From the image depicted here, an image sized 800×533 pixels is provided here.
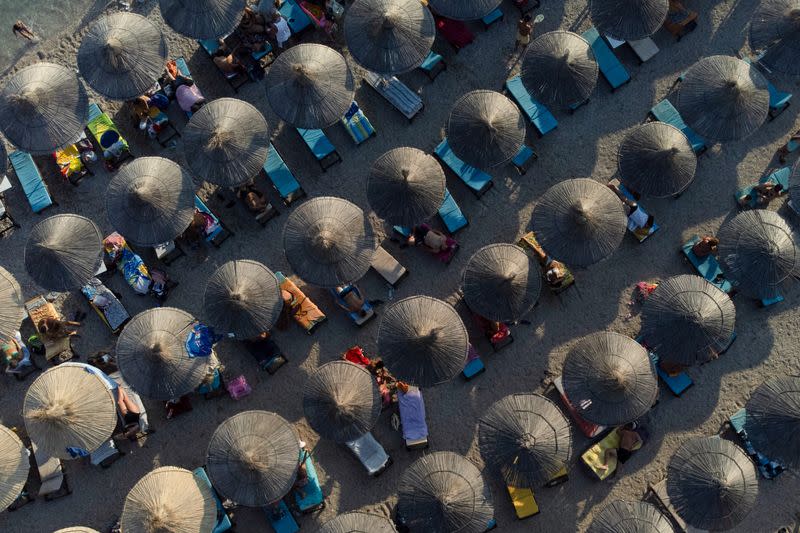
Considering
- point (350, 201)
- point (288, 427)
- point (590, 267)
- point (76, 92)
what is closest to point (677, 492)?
point (590, 267)

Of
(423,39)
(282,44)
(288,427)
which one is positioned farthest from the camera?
(282,44)

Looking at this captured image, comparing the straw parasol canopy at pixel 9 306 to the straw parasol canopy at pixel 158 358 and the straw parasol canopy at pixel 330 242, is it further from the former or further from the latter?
the straw parasol canopy at pixel 330 242

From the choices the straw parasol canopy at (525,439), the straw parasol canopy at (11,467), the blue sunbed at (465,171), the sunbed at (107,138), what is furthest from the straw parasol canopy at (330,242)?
the straw parasol canopy at (11,467)

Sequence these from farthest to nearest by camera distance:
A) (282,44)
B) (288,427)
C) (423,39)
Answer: (282,44) → (423,39) → (288,427)

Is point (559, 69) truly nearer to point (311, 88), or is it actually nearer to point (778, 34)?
point (778, 34)

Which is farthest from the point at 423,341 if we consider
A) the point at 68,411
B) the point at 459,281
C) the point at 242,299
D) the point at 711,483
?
the point at 68,411

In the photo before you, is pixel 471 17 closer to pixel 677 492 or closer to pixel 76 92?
pixel 76 92

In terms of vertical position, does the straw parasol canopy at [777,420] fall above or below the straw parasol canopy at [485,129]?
below
